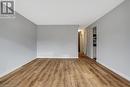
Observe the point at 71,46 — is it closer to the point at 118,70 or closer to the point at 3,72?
the point at 118,70

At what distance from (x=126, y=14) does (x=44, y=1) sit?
2.41 meters

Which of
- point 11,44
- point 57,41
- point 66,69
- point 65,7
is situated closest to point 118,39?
point 65,7

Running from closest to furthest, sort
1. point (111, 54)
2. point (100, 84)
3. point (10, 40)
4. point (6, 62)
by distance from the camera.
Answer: point (100, 84), point (6, 62), point (10, 40), point (111, 54)

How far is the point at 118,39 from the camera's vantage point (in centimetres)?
454

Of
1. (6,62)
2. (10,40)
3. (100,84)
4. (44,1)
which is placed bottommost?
(100,84)

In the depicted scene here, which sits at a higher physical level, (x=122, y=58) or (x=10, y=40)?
(x=10, y=40)

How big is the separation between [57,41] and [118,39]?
5.26 meters

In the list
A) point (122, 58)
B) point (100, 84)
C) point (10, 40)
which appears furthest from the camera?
point (10, 40)

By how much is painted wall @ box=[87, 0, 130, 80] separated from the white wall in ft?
11.7

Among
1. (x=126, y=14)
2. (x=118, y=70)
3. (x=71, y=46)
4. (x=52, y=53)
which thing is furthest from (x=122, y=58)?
(x=52, y=53)

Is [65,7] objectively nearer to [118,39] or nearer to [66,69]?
[118,39]

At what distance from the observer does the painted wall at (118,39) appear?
389cm

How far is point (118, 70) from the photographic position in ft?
14.9

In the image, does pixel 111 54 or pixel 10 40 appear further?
pixel 111 54
